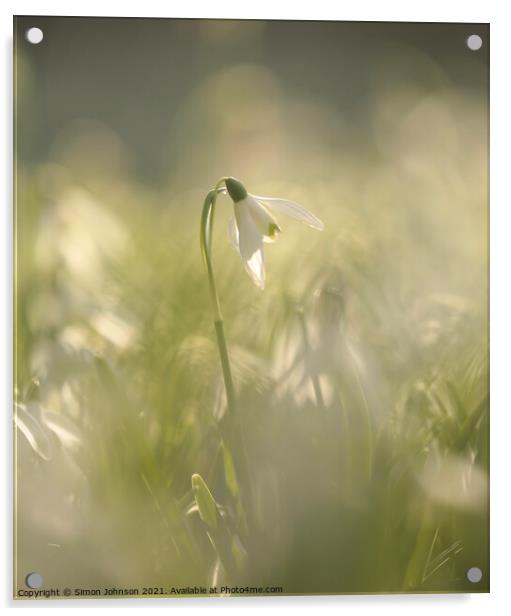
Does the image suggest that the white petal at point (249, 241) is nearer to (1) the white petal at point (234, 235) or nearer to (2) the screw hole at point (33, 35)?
(1) the white petal at point (234, 235)

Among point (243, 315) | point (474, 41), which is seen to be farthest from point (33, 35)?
point (474, 41)

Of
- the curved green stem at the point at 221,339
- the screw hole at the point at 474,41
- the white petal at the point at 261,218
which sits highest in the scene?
the screw hole at the point at 474,41

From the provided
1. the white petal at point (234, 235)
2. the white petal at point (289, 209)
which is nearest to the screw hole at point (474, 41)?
the white petal at point (289, 209)

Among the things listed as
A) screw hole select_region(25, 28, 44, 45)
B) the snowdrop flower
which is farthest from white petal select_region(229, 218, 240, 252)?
screw hole select_region(25, 28, 44, 45)

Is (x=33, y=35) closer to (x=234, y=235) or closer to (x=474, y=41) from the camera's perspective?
(x=234, y=235)

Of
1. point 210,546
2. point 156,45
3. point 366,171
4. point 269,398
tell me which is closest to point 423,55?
point 366,171
